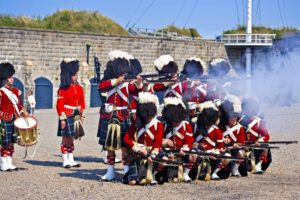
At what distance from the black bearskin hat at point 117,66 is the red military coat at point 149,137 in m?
0.89

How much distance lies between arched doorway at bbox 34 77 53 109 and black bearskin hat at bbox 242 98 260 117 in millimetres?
21965

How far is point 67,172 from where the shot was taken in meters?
9.09

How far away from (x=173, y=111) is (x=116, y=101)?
823 mm

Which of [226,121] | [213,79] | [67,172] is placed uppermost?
[213,79]

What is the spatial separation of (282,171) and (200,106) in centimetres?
170

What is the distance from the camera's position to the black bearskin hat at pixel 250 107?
896 cm

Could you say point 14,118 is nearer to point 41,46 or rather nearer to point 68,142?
point 68,142

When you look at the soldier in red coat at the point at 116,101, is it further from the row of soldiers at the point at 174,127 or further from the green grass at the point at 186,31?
the green grass at the point at 186,31

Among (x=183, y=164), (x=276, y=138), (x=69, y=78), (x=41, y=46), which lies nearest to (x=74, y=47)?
(x=41, y=46)

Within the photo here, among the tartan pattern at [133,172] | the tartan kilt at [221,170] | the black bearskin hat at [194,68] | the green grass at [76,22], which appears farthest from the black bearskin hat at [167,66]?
the green grass at [76,22]

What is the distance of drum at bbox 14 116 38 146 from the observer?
913cm

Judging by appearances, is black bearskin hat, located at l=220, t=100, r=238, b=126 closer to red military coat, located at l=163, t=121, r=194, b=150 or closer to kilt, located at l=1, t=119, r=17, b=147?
red military coat, located at l=163, t=121, r=194, b=150

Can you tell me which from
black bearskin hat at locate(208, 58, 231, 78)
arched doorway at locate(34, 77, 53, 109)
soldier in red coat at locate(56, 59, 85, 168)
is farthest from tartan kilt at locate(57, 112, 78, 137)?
arched doorway at locate(34, 77, 53, 109)

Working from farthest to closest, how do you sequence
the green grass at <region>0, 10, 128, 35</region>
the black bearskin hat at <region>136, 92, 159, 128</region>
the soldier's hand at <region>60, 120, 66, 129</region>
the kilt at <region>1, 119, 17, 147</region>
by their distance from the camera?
1. the green grass at <region>0, 10, 128, 35</region>
2. the soldier's hand at <region>60, 120, 66, 129</region>
3. the kilt at <region>1, 119, 17, 147</region>
4. the black bearskin hat at <region>136, 92, 159, 128</region>
